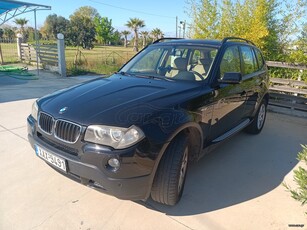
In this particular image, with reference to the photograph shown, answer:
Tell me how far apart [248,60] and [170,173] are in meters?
2.66

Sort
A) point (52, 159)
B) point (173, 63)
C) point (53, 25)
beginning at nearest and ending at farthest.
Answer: point (52, 159) → point (173, 63) → point (53, 25)

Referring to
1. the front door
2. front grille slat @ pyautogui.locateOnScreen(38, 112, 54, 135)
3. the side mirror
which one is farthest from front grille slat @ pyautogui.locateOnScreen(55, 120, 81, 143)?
the side mirror

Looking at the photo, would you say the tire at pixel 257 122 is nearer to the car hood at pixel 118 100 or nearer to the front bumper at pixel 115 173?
the car hood at pixel 118 100

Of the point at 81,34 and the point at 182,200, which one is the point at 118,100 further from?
the point at 81,34

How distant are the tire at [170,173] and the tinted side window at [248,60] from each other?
209cm

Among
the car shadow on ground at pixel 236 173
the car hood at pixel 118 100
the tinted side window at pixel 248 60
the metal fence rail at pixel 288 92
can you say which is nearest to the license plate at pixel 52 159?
the car hood at pixel 118 100

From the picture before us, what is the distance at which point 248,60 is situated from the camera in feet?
13.7

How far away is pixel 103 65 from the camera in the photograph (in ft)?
45.9

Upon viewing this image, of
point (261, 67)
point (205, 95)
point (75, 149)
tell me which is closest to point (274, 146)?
point (261, 67)

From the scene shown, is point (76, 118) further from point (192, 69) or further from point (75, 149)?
point (192, 69)

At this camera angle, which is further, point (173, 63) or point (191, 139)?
point (173, 63)

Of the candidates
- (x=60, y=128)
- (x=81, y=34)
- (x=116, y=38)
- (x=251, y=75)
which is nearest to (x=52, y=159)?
(x=60, y=128)

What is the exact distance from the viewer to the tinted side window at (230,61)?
3.33m

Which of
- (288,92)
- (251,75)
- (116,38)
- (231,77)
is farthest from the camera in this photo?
(116,38)
